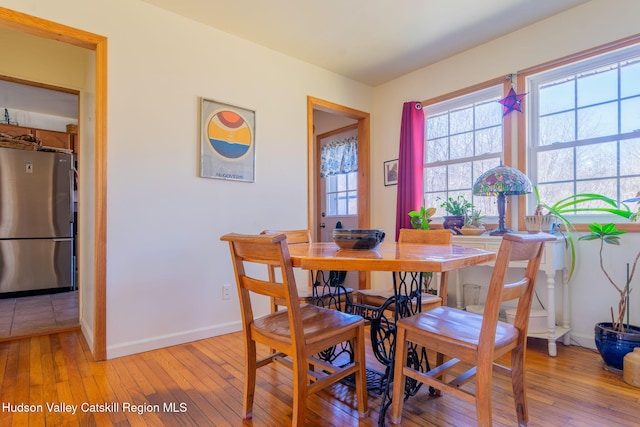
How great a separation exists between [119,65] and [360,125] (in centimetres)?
256

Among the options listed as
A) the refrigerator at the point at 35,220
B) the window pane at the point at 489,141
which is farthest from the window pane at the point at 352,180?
the refrigerator at the point at 35,220

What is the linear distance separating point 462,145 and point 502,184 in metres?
0.90

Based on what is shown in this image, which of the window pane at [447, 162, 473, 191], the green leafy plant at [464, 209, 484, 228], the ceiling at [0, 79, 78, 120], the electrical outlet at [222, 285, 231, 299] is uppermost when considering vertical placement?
the ceiling at [0, 79, 78, 120]

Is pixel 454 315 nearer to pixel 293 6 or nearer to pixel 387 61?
pixel 293 6

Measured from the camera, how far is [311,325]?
1.44 m

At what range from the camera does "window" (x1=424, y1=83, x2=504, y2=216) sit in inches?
120

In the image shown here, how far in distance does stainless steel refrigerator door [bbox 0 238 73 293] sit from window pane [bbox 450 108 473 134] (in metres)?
5.04

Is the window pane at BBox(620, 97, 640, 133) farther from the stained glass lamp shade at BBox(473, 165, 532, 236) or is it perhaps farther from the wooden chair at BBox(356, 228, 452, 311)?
the wooden chair at BBox(356, 228, 452, 311)

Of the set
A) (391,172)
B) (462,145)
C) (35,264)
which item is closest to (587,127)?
(462,145)

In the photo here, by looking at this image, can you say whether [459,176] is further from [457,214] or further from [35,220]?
[35,220]

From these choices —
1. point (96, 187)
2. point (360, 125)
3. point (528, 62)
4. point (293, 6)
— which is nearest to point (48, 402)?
point (96, 187)

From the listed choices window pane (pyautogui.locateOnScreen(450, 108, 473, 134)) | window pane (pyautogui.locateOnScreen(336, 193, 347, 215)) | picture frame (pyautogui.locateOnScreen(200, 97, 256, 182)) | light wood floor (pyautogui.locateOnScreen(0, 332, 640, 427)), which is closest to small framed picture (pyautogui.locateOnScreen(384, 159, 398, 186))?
window pane (pyautogui.locateOnScreen(450, 108, 473, 134))

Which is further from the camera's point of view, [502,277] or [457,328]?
[457,328]

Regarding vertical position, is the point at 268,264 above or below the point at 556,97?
below
